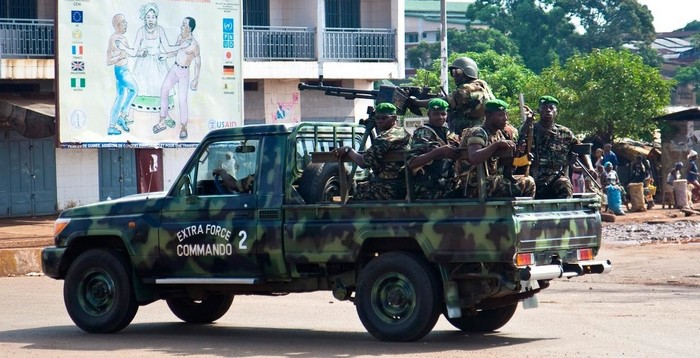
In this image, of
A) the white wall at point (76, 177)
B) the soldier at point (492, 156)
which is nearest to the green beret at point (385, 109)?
the soldier at point (492, 156)

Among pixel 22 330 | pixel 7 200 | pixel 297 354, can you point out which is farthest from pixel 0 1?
pixel 297 354

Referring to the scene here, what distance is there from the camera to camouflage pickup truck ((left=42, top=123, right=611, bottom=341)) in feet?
34.5

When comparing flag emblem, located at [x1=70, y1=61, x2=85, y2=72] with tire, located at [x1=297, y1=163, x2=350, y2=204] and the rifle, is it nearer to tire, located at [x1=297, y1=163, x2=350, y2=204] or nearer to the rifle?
tire, located at [x1=297, y1=163, x2=350, y2=204]

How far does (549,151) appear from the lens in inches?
468

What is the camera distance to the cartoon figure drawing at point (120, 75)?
2723cm

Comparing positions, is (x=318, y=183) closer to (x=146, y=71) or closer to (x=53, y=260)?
(x=53, y=260)

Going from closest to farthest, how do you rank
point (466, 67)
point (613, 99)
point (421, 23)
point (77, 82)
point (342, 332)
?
point (342, 332)
point (466, 67)
point (77, 82)
point (613, 99)
point (421, 23)

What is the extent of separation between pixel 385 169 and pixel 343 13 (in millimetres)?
24390

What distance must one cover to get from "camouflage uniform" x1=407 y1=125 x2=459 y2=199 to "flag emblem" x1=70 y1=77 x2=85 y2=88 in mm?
16663

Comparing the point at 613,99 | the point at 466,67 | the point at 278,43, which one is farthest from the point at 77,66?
the point at 613,99

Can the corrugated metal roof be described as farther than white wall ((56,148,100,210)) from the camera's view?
Yes

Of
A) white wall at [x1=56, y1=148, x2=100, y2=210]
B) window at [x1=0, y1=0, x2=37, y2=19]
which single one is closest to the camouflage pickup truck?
white wall at [x1=56, y1=148, x2=100, y2=210]

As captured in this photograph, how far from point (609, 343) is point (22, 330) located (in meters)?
5.80

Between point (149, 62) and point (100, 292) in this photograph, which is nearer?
point (100, 292)
